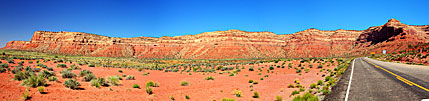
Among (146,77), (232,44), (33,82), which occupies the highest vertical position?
(232,44)

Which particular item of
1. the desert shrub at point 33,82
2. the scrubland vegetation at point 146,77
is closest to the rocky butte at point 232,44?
the scrubland vegetation at point 146,77

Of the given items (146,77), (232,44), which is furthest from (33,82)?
(232,44)

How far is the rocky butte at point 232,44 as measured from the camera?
96.2m

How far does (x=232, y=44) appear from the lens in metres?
111

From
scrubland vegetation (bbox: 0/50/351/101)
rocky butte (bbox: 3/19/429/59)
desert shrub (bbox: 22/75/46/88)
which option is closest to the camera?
desert shrub (bbox: 22/75/46/88)

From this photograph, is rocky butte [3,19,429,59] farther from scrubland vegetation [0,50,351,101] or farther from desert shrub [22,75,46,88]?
desert shrub [22,75,46,88]

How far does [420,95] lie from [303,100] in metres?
4.02

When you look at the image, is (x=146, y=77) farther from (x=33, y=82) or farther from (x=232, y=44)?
(x=232, y=44)

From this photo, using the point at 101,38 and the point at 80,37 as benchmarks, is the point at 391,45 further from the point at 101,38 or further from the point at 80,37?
the point at 80,37

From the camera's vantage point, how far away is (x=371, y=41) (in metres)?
99.6

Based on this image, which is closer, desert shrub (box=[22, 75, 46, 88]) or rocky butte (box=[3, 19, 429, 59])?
desert shrub (box=[22, 75, 46, 88])

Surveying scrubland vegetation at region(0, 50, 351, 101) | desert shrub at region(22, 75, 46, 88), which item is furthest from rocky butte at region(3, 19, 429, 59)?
desert shrub at region(22, 75, 46, 88)

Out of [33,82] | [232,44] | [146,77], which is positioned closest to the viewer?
[33,82]

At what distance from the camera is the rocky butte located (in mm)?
96206
